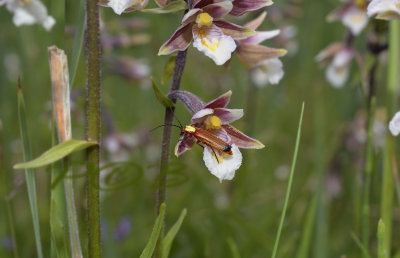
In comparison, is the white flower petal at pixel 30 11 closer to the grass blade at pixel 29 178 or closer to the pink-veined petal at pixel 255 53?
the grass blade at pixel 29 178

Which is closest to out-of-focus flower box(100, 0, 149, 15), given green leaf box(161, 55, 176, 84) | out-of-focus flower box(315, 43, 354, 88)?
green leaf box(161, 55, 176, 84)

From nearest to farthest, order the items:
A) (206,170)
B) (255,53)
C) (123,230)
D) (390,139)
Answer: (255,53)
(390,139)
(123,230)
(206,170)

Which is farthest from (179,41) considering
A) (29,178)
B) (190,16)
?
(29,178)

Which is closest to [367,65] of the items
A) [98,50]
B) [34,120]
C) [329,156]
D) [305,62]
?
[329,156]

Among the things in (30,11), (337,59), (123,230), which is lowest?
(123,230)

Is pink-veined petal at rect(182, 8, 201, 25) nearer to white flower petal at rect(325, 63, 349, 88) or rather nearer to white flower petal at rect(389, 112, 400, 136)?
white flower petal at rect(389, 112, 400, 136)

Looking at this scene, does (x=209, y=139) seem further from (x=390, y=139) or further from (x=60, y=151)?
(x=390, y=139)

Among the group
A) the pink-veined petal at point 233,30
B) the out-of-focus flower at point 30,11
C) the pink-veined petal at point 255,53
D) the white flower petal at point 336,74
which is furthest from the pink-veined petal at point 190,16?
the white flower petal at point 336,74

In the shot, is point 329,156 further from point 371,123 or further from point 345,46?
point 371,123
